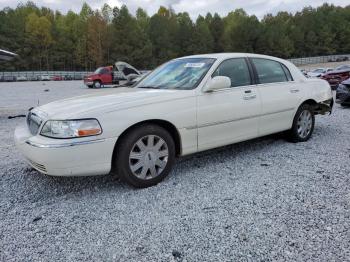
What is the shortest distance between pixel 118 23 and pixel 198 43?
742 inches

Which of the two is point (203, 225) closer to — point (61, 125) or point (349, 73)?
point (61, 125)

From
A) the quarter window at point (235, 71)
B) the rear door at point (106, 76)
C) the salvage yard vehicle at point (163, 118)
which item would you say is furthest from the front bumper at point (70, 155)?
the rear door at point (106, 76)

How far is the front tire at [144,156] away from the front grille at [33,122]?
0.88 metres

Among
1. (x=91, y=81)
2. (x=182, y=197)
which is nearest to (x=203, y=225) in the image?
(x=182, y=197)

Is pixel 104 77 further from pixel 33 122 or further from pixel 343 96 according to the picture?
pixel 33 122

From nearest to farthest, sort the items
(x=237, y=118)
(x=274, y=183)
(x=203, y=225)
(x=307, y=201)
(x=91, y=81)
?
(x=203, y=225)
(x=307, y=201)
(x=274, y=183)
(x=237, y=118)
(x=91, y=81)

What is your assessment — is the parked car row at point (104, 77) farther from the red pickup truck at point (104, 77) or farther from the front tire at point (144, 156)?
the front tire at point (144, 156)

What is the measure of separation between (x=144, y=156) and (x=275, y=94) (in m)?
2.29

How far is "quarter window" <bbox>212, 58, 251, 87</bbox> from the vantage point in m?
4.24

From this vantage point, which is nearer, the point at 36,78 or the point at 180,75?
the point at 180,75

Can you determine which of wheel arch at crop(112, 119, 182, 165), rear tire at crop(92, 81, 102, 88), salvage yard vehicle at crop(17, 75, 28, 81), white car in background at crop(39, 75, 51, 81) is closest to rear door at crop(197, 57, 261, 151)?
wheel arch at crop(112, 119, 182, 165)

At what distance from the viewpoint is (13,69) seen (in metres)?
63.6

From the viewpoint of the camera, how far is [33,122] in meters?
3.62

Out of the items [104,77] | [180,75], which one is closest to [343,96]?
[180,75]
